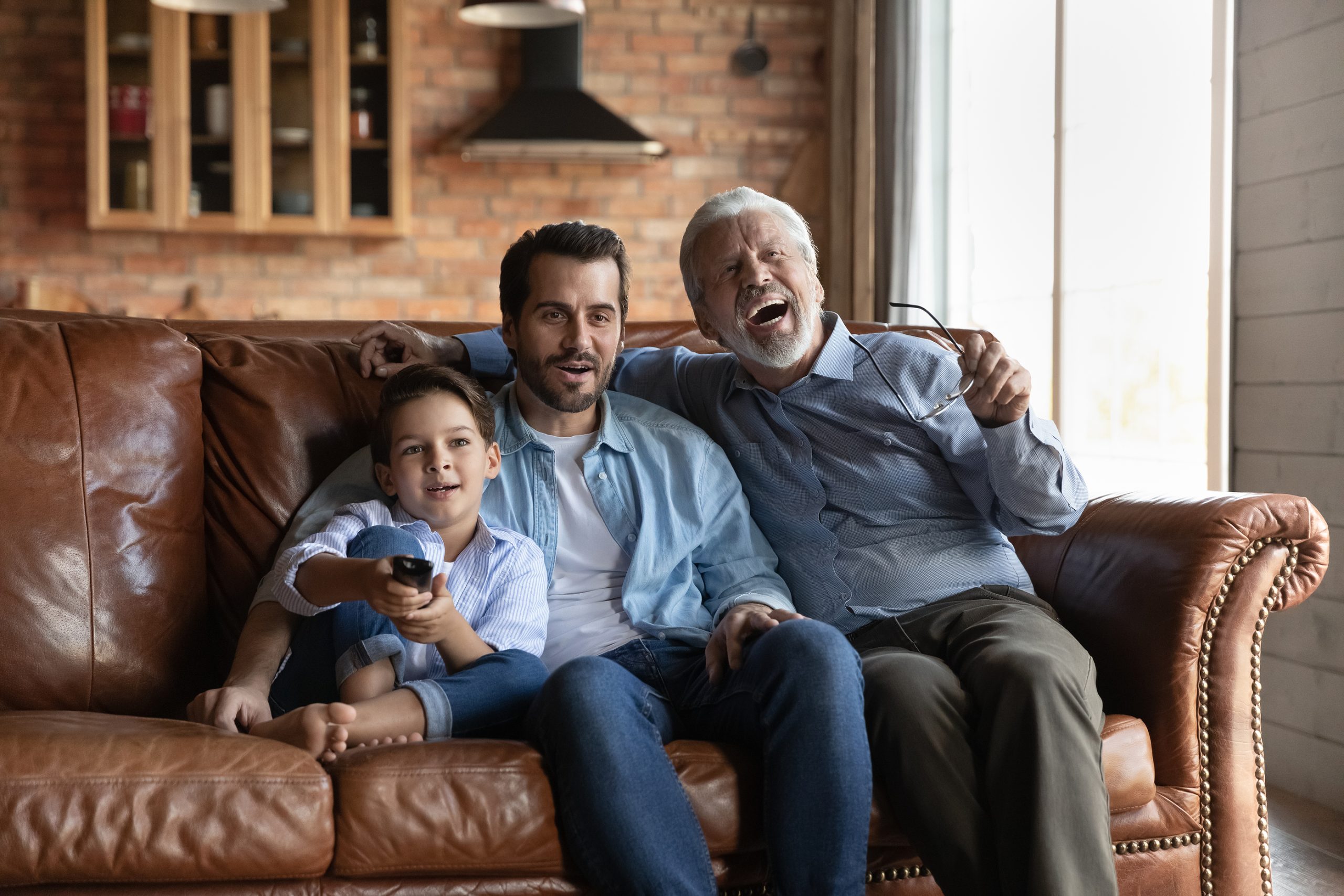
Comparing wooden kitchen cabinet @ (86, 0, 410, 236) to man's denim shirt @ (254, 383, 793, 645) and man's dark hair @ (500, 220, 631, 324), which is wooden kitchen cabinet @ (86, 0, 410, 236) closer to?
man's dark hair @ (500, 220, 631, 324)

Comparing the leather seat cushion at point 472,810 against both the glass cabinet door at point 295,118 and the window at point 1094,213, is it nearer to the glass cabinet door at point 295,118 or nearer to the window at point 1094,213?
the window at point 1094,213

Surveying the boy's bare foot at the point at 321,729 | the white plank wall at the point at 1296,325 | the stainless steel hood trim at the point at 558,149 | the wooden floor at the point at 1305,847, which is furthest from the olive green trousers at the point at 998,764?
the stainless steel hood trim at the point at 558,149

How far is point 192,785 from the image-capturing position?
1284 mm

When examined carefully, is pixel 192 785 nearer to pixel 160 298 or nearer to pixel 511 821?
pixel 511 821

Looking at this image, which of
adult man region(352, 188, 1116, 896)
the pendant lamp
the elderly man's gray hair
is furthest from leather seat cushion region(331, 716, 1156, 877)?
the pendant lamp

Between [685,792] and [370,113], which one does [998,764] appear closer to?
[685,792]

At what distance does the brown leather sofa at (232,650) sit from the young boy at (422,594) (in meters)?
0.08

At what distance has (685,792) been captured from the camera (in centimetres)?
137

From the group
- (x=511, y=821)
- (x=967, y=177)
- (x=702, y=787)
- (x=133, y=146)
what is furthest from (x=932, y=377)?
(x=133, y=146)

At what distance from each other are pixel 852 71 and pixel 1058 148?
5.16 ft

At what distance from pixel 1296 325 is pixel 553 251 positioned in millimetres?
1606

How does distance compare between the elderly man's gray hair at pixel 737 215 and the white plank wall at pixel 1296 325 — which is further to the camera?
the white plank wall at pixel 1296 325

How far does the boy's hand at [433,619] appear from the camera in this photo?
1.42 meters

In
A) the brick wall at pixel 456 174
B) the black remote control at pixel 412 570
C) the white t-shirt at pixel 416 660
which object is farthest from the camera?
the brick wall at pixel 456 174
